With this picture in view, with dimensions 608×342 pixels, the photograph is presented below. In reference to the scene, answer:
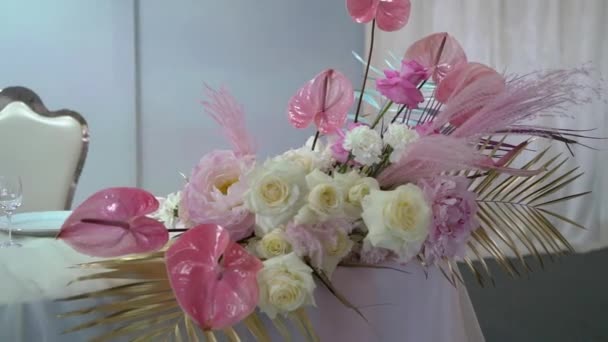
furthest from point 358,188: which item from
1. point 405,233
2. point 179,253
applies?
point 179,253

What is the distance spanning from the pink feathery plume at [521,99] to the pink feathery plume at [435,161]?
0.03m

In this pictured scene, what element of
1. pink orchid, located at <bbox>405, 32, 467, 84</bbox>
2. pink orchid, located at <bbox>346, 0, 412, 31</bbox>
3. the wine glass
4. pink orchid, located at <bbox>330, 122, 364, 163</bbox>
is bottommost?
the wine glass

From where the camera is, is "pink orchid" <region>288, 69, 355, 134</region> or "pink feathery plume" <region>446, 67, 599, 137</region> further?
"pink orchid" <region>288, 69, 355, 134</region>

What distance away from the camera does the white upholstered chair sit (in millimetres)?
1901

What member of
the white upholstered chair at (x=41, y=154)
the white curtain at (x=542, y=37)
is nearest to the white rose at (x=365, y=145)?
the white upholstered chair at (x=41, y=154)

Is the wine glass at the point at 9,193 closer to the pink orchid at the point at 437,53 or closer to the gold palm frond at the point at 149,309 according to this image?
the gold palm frond at the point at 149,309

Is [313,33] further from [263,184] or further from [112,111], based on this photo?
[263,184]

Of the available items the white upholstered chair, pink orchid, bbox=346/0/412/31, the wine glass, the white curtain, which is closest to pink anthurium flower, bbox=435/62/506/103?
pink orchid, bbox=346/0/412/31

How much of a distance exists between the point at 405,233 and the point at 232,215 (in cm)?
18

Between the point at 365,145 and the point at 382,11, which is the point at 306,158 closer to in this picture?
the point at 365,145

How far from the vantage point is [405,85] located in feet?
2.13

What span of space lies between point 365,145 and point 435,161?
0.29ft

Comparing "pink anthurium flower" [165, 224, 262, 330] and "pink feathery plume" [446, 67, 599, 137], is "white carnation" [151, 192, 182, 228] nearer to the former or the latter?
"pink anthurium flower" [165, 224, 262, 330]

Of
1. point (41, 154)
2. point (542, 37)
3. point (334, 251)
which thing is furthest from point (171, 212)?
point (542, 37)
